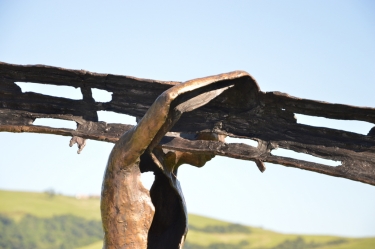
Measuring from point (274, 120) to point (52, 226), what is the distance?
65.1 ft

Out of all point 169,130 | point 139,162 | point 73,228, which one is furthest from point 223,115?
point 73,228

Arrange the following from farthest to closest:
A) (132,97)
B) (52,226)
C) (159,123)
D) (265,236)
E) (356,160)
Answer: (265,236)
(52,226)
(132,97)
(356,160)
(159,123)

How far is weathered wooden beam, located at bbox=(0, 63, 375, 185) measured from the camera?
5254 mm

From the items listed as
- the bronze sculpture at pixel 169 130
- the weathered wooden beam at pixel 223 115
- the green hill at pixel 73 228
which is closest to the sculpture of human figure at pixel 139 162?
the bronze sculpture at pixel 169 130

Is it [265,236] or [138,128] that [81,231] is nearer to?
[265,236]

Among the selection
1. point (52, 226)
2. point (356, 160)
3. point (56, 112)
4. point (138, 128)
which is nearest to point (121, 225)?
point (138, 128)

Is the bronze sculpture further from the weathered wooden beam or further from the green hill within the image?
the green hill

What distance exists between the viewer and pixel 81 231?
987 inches

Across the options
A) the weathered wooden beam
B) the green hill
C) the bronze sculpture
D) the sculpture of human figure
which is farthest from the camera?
the green hill

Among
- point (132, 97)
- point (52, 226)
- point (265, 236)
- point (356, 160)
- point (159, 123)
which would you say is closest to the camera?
point (159, 123)

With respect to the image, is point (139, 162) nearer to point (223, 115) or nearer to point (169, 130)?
point (169, 130)

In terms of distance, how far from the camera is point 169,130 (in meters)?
5.63

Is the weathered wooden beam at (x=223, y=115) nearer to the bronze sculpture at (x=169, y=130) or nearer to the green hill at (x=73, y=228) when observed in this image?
the bronze sculpture at (x=169, y=130)

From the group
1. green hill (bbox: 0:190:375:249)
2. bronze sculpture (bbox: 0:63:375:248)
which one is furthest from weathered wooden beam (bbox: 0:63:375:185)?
green hill (bbox: 0:190:375:249)
